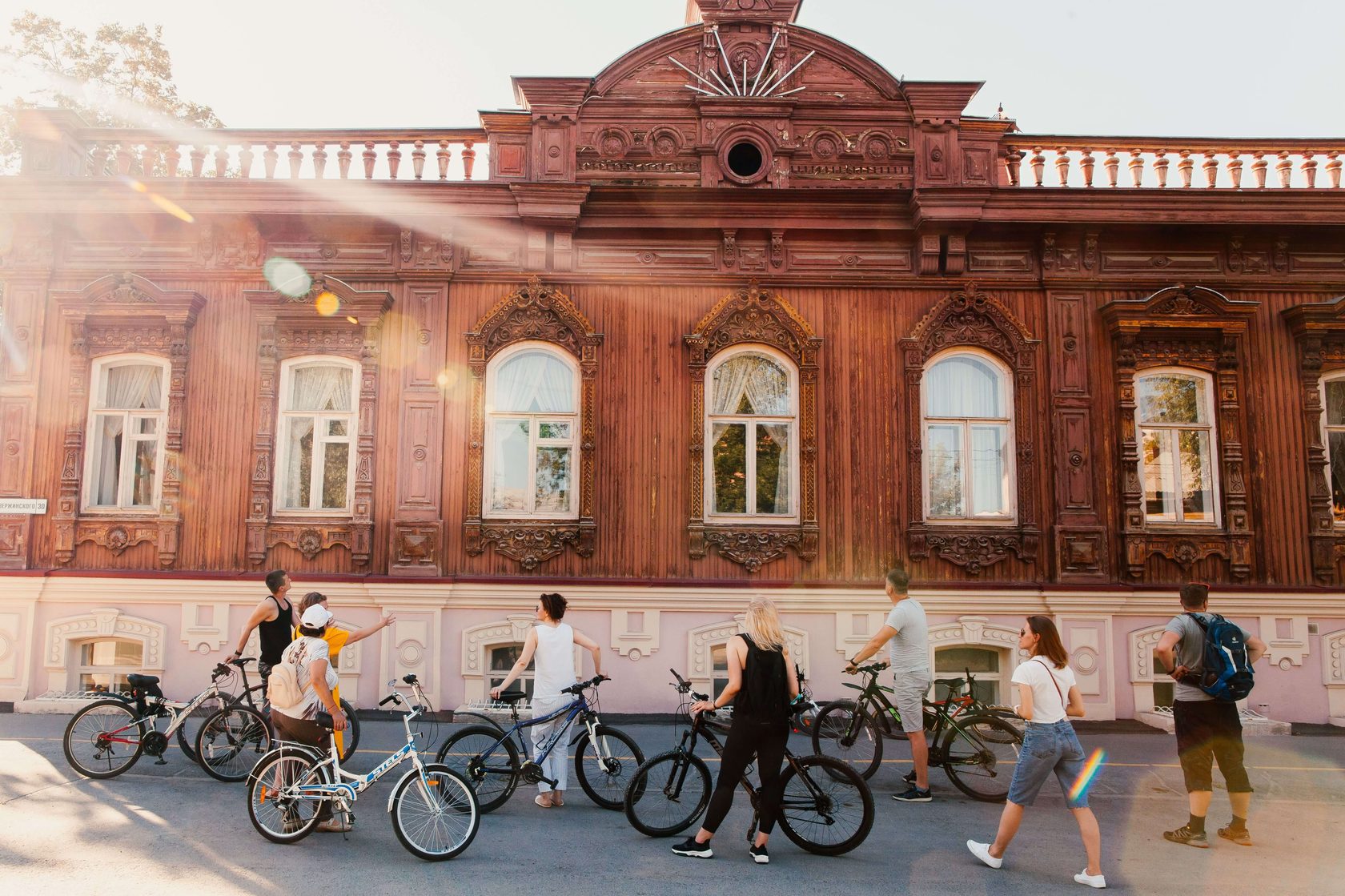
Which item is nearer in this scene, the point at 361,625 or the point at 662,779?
the point at 662,779

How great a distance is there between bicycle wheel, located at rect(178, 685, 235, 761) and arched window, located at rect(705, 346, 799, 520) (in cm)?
619

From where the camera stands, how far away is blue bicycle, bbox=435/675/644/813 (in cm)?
714

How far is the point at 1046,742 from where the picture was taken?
6.03m

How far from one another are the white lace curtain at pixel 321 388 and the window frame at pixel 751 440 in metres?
5.00

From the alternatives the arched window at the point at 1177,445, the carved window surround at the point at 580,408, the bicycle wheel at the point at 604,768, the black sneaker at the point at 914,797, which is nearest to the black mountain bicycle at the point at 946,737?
the black sneaker at the point at 914,797

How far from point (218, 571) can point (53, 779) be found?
379cm

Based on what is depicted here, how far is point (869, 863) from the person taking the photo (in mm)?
6270

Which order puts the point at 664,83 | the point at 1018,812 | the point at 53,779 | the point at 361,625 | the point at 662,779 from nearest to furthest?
the point at 1018,812
the point at 662,779
the point at 53,779
the point at 361,625
the point at 664,83

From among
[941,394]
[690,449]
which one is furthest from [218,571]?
[941,394]

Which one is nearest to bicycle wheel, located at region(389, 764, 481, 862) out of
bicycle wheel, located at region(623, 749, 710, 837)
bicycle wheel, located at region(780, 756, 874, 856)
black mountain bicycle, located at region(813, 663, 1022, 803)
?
bicycle wheel, located at region(623, 749, 710, 837)

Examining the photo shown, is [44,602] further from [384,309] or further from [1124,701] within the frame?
[1124,701]

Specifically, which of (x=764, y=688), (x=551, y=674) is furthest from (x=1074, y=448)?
(x=551, y=674)

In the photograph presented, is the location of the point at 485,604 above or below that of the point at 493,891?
above

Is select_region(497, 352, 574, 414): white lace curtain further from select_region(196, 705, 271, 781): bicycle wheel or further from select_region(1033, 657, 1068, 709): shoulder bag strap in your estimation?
select_region(1033, 657, 1068, 709): shoulder bag strap
